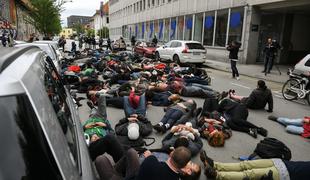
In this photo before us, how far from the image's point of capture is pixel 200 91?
379 inches

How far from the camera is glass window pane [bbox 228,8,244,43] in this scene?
66.0 ft

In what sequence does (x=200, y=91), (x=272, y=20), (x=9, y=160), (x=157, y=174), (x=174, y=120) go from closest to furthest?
(x=9, y=160), (x=157, y=174), (x=174, y=120), (x=200, y=91), (x=272, y=20)

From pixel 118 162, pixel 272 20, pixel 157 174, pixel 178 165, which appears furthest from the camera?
pixel 272 20

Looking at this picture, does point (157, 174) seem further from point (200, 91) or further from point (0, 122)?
point (200, 91)

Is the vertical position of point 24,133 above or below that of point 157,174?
above

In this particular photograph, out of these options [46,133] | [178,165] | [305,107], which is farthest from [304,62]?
[46,133]

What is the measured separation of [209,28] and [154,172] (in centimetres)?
2290

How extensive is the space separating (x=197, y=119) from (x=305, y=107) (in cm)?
424

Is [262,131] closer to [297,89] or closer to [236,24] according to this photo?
[297,89]

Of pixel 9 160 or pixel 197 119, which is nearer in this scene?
pixel 9 160

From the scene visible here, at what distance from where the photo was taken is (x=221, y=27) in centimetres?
2255

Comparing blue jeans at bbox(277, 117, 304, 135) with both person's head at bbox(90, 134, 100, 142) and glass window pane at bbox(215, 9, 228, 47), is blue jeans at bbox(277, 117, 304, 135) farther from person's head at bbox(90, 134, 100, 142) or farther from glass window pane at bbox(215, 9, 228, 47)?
glass window pane at bbox(215, 9, 228, 47)

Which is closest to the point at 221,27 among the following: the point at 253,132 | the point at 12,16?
the point at 253,132

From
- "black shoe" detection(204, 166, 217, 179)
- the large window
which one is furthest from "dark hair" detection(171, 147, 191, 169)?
the large window
